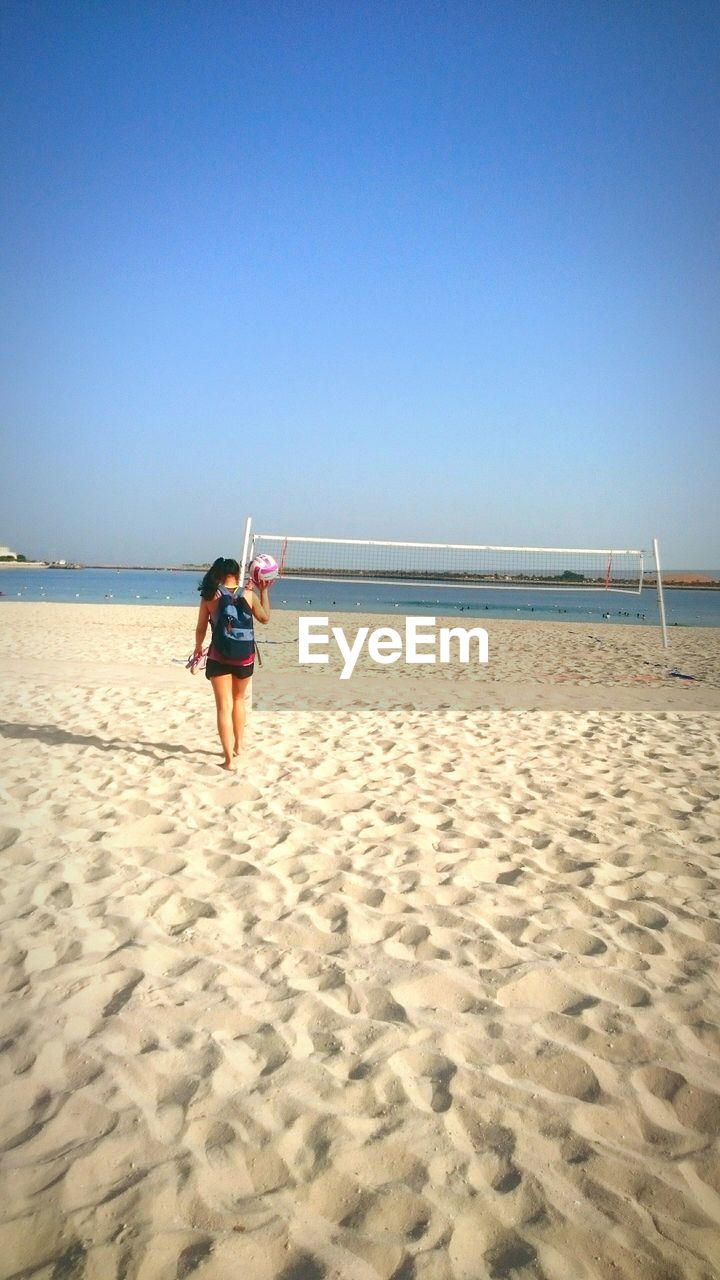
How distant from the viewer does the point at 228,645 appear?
518 cm

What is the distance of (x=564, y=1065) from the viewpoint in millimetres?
Answer: 2240

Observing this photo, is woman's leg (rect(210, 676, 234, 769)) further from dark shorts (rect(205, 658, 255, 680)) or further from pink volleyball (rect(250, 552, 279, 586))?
pink volleyball (rect(250, 552, 279, 586))

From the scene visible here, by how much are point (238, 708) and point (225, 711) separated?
168mm

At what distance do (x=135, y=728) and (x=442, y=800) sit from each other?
3.25 m

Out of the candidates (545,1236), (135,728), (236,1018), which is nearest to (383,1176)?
(545,1236)

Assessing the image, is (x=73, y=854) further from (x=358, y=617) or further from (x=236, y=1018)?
(x=358, y=617)

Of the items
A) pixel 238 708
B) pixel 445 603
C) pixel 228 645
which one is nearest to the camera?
pixel 228 645

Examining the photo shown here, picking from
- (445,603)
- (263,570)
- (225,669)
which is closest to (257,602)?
(263,570)

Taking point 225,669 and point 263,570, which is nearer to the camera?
point 225,669

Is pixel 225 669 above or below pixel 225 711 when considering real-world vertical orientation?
above

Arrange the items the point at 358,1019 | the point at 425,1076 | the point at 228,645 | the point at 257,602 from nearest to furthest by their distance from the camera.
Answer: the point at 425,1076 < the point at 358,1019 < the point at 228,645 < the point at 257,602

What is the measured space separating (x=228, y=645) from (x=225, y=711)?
0.50m

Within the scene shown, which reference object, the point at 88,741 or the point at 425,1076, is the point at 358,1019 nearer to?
the point at 425,1076

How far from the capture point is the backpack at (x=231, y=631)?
518 centimetres
